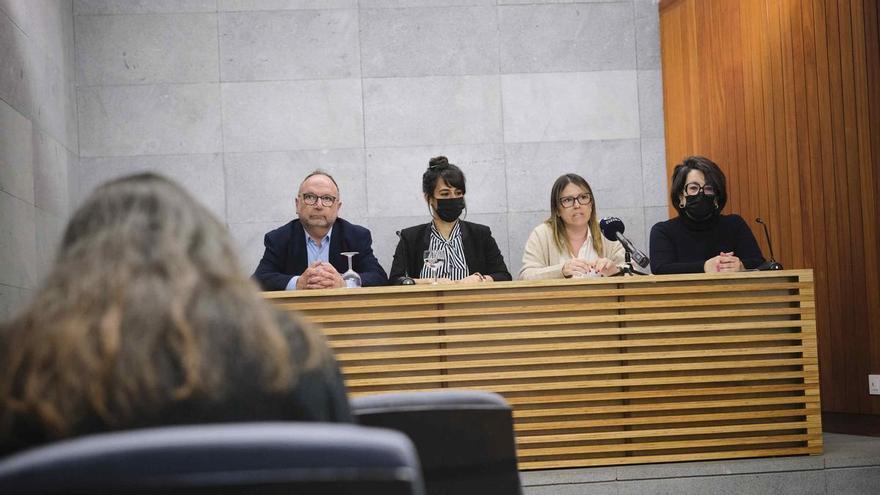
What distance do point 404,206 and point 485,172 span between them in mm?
520

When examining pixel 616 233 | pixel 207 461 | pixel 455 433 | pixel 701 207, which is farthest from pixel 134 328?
pixel 701 207

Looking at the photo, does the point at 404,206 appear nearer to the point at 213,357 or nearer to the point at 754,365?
the point at 754,365

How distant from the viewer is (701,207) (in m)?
5.09

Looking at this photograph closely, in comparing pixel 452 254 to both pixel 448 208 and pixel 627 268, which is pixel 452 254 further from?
pixel 627 268

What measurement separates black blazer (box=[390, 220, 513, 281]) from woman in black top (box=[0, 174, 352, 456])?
163 inches

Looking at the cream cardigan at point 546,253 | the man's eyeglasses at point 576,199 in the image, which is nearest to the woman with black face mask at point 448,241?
the cream cardigan at point 546,253

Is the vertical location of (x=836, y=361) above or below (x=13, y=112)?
below

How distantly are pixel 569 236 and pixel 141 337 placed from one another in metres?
4.29

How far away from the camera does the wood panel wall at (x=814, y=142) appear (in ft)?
17.0

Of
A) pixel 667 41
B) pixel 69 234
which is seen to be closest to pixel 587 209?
pixel 667 41

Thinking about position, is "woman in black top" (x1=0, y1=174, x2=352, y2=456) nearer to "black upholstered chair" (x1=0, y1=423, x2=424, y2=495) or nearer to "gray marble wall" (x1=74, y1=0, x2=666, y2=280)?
"black upholstered chair" (x1=0, y1=423, x2=424, y2=495)

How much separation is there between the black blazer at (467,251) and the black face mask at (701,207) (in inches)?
36.1

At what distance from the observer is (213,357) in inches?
45.5

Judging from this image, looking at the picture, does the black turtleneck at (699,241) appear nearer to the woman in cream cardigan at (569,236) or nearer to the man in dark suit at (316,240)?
the woman in cream cardigan at (569,236)
